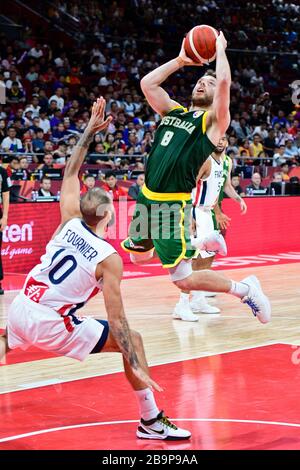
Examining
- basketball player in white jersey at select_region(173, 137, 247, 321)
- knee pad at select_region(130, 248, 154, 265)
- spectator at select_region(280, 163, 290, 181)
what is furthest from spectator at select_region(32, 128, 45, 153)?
knee pad at select_region(130, 248, 154, 265)

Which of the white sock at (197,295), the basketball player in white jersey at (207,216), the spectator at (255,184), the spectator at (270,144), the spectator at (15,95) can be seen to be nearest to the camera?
the basketball player in white jersey at (207,216)

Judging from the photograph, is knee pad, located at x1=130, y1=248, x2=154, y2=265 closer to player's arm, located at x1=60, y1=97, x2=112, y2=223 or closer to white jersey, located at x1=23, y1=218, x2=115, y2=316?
player's arm, located at x1=60, y1=97, x2=112, y2=223

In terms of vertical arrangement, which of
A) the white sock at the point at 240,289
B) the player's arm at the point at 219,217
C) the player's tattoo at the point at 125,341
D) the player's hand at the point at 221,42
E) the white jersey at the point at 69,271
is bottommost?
the white sock at the point at 240,289

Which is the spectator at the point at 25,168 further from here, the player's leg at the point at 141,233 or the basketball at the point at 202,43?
the basketball at the point at 202,43

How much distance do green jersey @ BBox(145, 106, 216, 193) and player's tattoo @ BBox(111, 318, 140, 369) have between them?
2219mm

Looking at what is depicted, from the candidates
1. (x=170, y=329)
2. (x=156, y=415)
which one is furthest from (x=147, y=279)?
(x=156, y=415)

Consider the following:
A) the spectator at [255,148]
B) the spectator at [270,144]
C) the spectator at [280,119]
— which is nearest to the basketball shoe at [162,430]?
the spectator at [255,148]

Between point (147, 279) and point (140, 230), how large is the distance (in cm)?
566

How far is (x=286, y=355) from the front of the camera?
6.80 metres

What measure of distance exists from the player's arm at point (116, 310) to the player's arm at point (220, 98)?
1924 millimetres

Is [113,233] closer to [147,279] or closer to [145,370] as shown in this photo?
[147,279]

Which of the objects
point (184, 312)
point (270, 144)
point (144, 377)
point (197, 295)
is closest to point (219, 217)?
point (197, 295)

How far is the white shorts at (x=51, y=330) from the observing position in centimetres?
437

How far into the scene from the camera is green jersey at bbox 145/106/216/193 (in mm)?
6113
